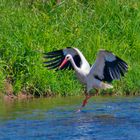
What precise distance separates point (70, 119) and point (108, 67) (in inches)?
61.6

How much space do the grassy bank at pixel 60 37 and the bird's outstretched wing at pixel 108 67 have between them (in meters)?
0.73

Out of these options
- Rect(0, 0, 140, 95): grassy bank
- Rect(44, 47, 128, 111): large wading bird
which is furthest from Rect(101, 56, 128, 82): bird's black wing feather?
Rect(0, 0, 140, 95): grassy bank

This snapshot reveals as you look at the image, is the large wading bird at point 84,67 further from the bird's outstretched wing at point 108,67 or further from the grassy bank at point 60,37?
the grassy bank at point 60,37

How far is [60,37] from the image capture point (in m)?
15.5

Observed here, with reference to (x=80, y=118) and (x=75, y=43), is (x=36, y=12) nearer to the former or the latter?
(x=75, y=43)

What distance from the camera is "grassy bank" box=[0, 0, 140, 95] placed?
1441cm

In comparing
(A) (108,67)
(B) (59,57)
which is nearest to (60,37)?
(B) (59,57)

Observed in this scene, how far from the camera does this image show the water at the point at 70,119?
36.7ft

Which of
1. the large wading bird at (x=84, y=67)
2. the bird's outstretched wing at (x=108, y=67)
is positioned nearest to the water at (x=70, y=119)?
the large wading bird at (x=84, y=67)

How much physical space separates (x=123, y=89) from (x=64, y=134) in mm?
3938

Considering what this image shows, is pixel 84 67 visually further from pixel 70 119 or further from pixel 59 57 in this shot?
pixel 70 119

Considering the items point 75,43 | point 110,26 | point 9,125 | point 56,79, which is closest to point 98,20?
point 110,26

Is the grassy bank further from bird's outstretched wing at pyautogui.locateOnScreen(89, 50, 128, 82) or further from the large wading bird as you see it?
bird's outstretched wing at pyautogui.locateOnScreen(89, 50, 128, 82)

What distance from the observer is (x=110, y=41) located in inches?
631
